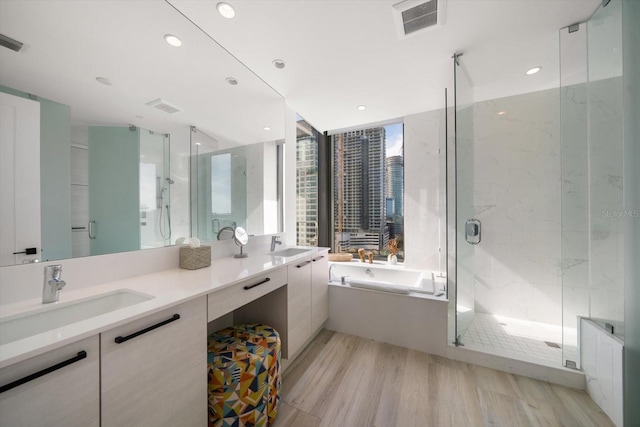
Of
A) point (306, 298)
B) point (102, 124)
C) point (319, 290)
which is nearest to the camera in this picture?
point (102, 124)

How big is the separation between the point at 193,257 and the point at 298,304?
86 centimetres

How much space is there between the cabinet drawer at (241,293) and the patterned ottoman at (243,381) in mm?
251

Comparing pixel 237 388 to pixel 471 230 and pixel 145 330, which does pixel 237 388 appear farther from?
pixel 471 230

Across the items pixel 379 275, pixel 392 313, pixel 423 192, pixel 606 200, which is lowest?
pixel 392 313

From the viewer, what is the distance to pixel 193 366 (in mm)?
992

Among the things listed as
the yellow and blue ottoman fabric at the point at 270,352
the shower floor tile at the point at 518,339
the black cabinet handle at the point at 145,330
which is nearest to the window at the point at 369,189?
the shower floor tile at the point at 518,339

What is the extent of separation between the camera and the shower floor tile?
178 cm

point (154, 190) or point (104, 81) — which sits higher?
point (104, 81)

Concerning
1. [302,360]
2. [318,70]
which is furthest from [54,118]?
[302,360]

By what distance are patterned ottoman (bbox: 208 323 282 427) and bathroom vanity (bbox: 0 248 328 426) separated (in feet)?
0.30

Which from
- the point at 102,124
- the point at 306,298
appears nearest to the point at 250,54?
the point at 102,124

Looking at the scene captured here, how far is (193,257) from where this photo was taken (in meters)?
1.46

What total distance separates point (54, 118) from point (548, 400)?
320 cm

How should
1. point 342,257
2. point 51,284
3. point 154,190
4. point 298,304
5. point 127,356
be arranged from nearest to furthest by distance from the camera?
point 127,356 → point 51,284 → point 154,190 → point 298,304 → point 342,257
